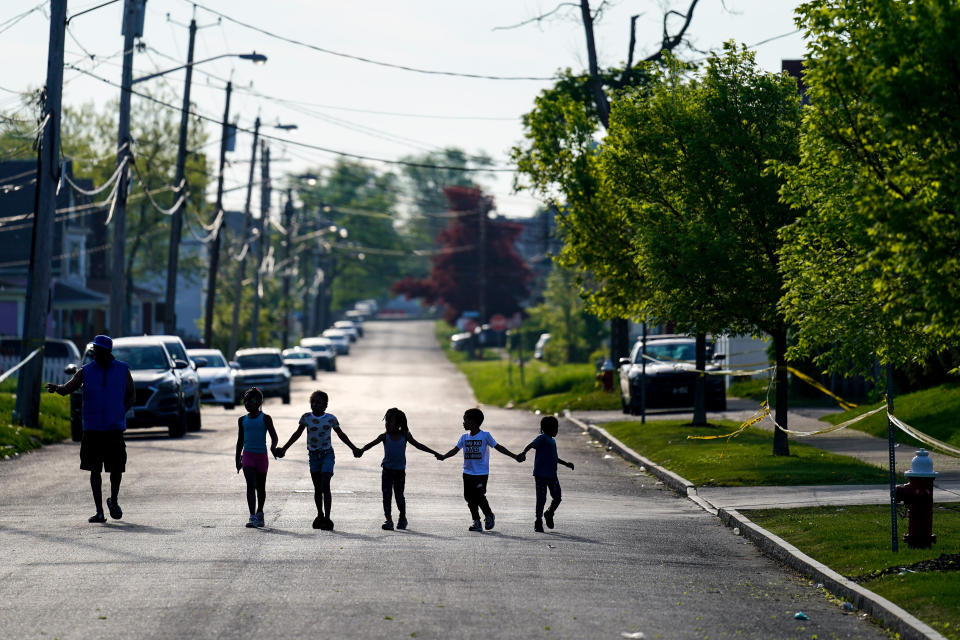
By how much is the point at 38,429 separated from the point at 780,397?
13.5 m

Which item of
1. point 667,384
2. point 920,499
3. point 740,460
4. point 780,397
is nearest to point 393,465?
point 920,499

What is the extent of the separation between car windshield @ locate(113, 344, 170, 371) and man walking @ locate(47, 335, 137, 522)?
14027mm

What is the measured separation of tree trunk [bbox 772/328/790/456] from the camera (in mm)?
22344

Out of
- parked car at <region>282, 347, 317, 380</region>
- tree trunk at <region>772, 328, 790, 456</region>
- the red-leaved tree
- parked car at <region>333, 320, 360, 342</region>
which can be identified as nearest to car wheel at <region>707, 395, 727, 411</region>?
tree trunk at <region>772, 328, 790, 456</region>

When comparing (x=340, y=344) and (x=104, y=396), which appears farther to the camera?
(x=340, y=344)

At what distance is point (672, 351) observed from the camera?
118 feet

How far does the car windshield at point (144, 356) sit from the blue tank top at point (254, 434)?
48.3ft

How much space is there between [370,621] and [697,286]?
1340cm

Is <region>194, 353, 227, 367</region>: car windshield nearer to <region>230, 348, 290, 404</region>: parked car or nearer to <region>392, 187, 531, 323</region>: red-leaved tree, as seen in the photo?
<region>230, 348, 290, 404</region>: parked car

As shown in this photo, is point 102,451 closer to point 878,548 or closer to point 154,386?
point 878,548

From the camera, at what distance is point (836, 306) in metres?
13.1

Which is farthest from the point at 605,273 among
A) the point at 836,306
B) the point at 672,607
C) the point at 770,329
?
the point at 672,607

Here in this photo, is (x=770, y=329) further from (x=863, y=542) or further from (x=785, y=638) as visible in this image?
(x=785, y=638)

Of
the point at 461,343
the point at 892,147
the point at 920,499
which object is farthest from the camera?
the point at 461,343
